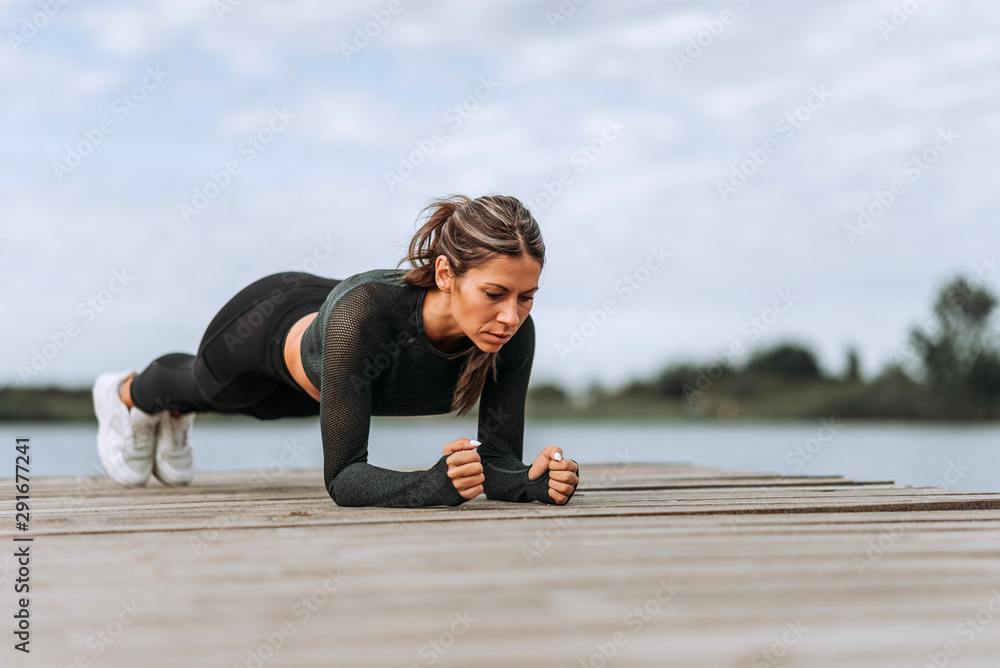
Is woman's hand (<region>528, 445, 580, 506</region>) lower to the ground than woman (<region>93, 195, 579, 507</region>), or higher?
lower

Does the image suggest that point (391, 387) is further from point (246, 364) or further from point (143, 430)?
point (143, 430)

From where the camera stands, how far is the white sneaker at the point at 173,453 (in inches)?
152

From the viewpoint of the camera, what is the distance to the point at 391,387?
2965 millimetres

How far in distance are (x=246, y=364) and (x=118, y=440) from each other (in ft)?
2.69

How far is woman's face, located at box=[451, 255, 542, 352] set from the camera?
248cm

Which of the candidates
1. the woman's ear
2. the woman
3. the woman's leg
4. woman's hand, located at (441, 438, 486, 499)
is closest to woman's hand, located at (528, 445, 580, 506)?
the woman

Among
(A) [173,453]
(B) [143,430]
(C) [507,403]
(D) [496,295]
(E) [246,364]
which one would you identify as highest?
(D) [496,295]

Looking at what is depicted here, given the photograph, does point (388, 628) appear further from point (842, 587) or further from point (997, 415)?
point (997, 415)

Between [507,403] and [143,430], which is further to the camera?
[143,430]

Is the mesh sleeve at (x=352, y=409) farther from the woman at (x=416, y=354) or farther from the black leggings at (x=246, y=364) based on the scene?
the black leggings at (x=246, y=364)

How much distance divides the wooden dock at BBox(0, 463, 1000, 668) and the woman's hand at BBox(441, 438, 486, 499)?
7 centimetres

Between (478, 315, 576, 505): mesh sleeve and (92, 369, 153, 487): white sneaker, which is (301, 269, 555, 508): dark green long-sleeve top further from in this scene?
(92, 369, 153, 487): white sneaker

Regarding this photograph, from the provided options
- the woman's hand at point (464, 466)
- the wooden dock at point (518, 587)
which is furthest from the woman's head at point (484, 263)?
the wooden dock at point (518, 587)

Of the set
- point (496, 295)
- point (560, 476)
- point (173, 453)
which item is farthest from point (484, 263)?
point (173, 453)
